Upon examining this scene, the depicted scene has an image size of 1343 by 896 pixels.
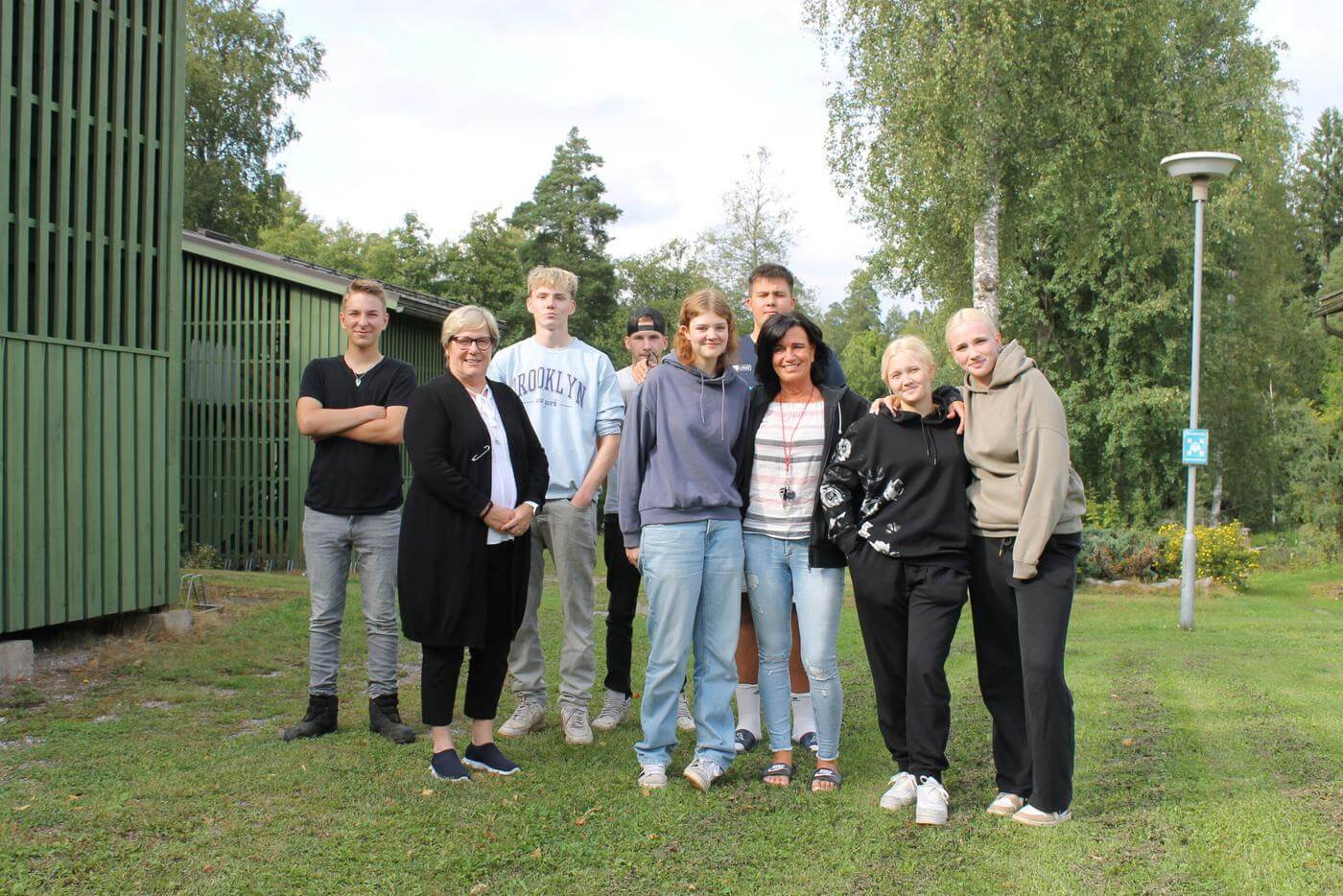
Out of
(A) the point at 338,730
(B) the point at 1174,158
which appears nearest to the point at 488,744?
(A) the point at 338,730

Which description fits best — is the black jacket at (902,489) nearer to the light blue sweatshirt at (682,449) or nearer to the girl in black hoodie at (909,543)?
the girl in black hoodie at (909,543)

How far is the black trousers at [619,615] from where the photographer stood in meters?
5.40

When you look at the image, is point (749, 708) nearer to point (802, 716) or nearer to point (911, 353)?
point (802, 716)

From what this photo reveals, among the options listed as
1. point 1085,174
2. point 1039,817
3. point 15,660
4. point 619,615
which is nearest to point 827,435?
point 1039,817

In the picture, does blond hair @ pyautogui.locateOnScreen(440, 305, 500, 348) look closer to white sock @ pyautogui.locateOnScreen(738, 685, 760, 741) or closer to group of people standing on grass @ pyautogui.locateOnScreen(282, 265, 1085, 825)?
group of people standing on grass @ pyautogui.locateOnScreen(282, 265, 1085, 825)

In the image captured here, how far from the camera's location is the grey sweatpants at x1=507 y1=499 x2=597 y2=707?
507cm

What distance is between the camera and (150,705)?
5676 mm

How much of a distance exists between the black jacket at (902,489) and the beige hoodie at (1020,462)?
9 cm

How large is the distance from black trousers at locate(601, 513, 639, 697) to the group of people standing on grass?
25 cm

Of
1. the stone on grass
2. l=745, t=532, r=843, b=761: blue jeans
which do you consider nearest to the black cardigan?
l=745, t=532, r=843, b=761: blue jeans

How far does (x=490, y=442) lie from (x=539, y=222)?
40388mm

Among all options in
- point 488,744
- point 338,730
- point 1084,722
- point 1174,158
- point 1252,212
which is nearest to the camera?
point 488,744

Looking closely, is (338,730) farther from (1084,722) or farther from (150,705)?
(1084,722)

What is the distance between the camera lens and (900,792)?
160 inches
